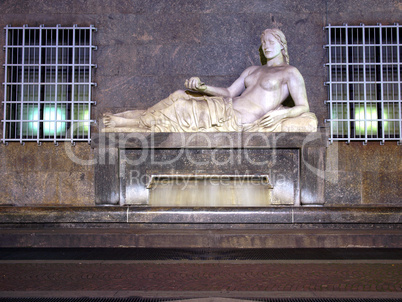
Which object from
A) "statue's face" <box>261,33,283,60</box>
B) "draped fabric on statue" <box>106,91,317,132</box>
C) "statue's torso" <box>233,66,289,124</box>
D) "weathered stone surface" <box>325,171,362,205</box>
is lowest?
"weathered stone surface" <box>325,171,362,205</box>

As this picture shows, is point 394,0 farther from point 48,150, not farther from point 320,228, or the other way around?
point 48,150

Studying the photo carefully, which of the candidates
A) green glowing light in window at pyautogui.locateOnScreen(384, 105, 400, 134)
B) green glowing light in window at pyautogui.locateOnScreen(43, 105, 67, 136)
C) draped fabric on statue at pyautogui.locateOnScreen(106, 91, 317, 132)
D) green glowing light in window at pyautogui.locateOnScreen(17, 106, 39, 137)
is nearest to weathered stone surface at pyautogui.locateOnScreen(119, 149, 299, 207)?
draped fabric on statue at pyautogui.locateOnScreen(106, 91, 317, 132)

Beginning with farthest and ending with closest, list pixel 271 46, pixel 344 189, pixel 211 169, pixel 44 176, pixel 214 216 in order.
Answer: pixel 44 176 → pixel 344 189 → pixel 271 46 → pixel 211 169 → pixel 214 216

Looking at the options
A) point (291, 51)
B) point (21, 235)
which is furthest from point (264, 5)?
point (21, 235)

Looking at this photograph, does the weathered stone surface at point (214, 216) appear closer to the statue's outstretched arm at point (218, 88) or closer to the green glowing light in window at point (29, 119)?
the statue's outstretched arm at point (218, 88)

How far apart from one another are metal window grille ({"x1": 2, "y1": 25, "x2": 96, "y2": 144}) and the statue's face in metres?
3.79

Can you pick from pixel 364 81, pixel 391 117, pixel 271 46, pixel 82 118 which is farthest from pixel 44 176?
pixel 391 117

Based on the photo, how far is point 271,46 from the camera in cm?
784

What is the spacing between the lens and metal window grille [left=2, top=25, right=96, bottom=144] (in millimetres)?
9094

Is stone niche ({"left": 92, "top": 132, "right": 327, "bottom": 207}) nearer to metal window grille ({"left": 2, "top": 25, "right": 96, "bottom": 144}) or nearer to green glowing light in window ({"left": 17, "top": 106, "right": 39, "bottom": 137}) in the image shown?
metal window grille ({"left": 2, "top": 25, "right": 96, "bottom": 144})

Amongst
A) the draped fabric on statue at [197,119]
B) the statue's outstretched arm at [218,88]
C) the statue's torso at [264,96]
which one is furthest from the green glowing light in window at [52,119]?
the statue's torso at [264,96]

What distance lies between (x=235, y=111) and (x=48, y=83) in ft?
14.0

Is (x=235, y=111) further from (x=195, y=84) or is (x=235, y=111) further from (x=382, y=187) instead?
(x=382, y=187)

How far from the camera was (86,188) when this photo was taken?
8797mm
